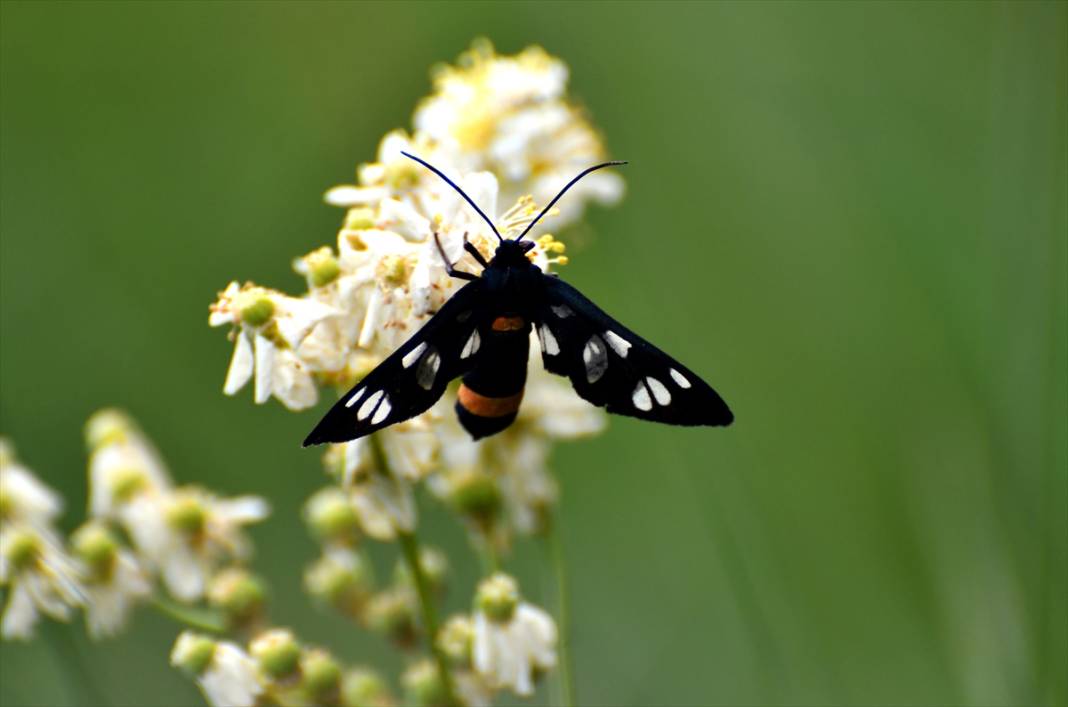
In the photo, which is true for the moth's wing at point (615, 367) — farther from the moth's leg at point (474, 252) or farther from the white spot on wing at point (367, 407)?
the white spot on wing at point (367, 407)

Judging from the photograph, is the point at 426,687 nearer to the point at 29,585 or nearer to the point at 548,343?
the point at 548,343

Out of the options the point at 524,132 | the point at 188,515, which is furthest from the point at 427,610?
the point at 524,132

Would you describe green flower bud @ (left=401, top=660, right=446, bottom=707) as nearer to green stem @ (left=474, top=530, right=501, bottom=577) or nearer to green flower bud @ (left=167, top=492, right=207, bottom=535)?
green stem @ (left=474, top=530, right=501, bottom=577)

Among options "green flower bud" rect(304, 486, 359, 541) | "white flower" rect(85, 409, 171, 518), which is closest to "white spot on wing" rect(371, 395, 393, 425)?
"green flower bud" rect(304, 486, 359, 541)

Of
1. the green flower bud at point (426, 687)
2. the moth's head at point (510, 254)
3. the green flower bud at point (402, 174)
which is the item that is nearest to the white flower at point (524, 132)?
the green flower bud at point (402, 174)

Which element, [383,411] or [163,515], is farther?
[163,515]

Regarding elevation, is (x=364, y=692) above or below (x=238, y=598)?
below

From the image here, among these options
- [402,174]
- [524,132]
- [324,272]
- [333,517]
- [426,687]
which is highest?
[524,132]
